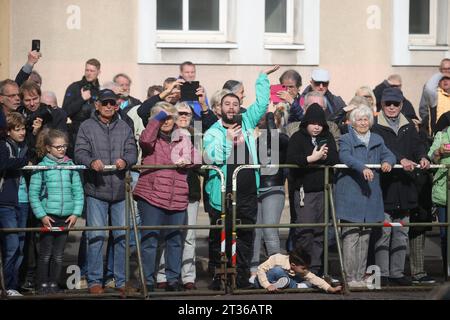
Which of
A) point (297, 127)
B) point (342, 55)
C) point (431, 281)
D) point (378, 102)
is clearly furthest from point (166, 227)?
point (342, 55)

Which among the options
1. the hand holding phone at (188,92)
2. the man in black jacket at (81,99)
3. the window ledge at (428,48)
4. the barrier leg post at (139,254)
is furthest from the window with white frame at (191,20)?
the barrier leg post at (139,254)

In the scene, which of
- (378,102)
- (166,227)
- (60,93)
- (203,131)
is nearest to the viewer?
(166,227)

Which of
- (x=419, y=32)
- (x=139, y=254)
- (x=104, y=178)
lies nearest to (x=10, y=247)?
(x=104, y=178)

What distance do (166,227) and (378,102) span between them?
5.08m

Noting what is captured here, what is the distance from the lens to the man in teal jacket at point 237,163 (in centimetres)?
1395

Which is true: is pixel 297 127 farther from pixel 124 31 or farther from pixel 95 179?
pixel 124 31

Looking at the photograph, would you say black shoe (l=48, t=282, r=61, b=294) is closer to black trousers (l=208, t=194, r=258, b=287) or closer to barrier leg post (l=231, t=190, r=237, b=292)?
black trousers (l=208, t=194, r=258, b=287)

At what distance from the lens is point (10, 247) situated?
44.2 ft

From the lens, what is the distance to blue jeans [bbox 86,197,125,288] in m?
13.8

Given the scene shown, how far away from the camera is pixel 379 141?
47.1 feet

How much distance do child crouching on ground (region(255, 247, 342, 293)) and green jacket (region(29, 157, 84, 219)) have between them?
6.68 feet

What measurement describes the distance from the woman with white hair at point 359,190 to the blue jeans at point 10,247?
135 inches

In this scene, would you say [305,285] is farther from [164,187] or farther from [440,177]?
[440,177]

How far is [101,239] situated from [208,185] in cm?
127
